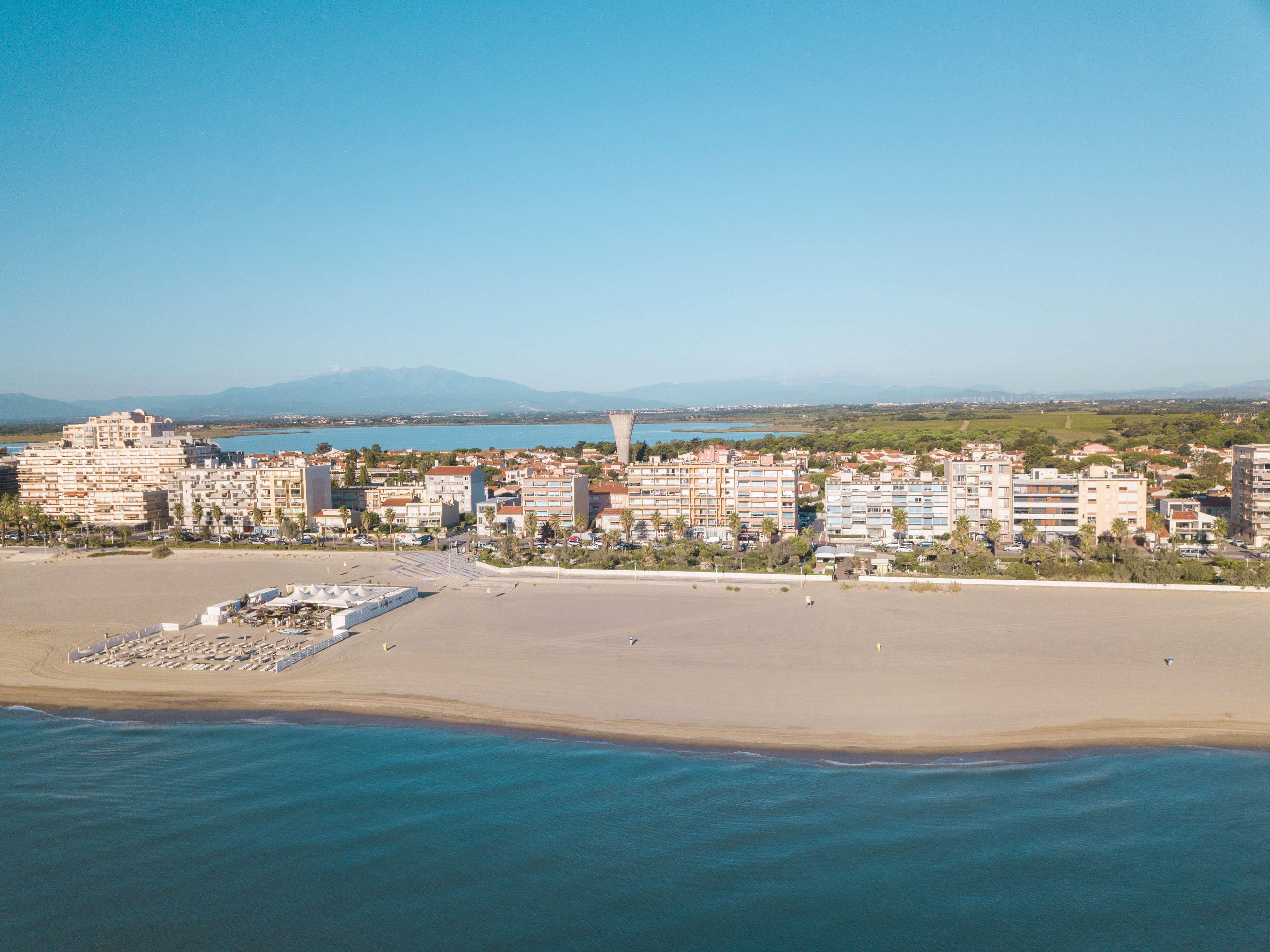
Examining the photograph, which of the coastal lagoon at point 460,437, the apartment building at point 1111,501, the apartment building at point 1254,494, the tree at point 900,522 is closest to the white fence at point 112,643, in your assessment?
the tree at point 900,522

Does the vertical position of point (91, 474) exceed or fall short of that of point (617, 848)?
it exceeds it

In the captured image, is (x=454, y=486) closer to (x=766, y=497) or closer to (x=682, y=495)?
(x=682, y=495)

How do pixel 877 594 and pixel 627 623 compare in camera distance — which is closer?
pixel 627 623

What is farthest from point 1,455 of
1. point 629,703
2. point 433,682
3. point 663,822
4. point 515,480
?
point 663,822

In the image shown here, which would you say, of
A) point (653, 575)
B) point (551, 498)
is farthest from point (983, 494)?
point (551, 498)

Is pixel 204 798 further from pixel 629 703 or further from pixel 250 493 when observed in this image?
pixel 250 493

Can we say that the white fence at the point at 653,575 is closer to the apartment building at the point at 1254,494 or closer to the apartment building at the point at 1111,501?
the apartment building at the point at 1111,501
